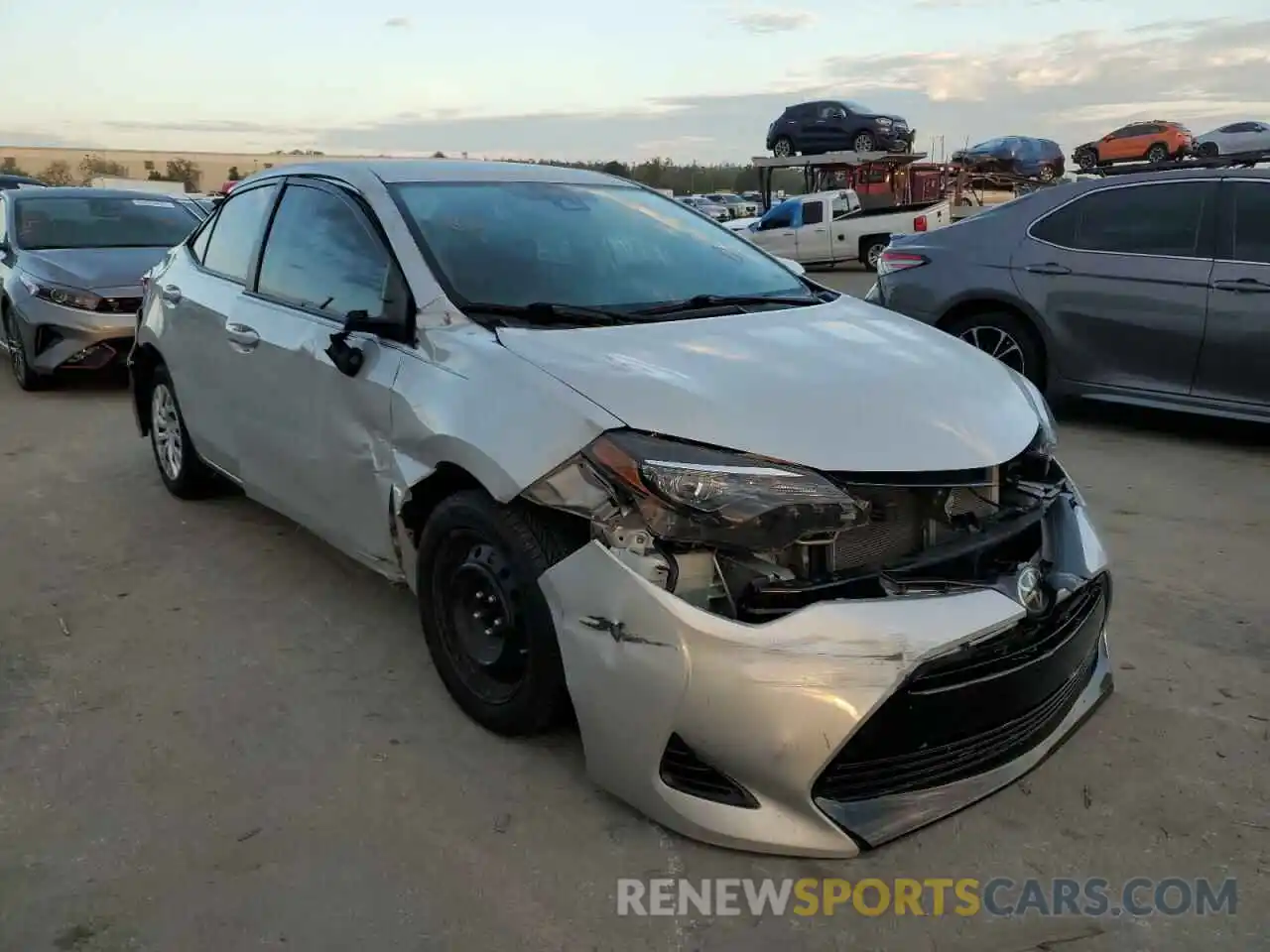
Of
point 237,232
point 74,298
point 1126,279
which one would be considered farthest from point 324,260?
point 74,298

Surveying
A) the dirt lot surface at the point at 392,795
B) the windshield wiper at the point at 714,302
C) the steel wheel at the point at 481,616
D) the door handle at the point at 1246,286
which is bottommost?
the dirt lot surface at the point at 392,795

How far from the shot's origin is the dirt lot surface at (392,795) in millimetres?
2303

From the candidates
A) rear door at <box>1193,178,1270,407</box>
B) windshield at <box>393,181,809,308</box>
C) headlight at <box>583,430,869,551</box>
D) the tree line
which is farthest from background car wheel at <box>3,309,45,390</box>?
the tree line

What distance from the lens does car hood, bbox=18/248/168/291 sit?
8211 millimetres

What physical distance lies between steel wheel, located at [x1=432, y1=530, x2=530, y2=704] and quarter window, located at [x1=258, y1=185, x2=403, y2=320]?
798mm

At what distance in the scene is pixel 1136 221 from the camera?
20.9 feet

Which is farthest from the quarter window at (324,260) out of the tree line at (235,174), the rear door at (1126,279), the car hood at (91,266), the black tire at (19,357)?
the tree line at (235,174)

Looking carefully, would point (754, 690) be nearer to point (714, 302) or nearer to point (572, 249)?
point (714, 302)

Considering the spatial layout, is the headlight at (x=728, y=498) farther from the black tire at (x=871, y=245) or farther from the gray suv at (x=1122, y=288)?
the black tire at (x=871, y=245)

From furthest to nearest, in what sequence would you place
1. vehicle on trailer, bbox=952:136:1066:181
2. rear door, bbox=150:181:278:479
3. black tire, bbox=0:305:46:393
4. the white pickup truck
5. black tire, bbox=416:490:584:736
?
vehicle on trailer, bbox=952:136:1066:181 → the white pickup truck → black tire, bbox=0:305:46:393 → rear door, bbox=150:181:278:479 → black tire, bbox=416:490:584:736

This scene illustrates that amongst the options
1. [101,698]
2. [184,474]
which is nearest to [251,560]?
[184,474]

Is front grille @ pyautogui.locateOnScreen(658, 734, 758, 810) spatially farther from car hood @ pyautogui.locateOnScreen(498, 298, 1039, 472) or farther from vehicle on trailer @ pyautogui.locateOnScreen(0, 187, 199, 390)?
vehicle on trailer @ pyautogui.locateOnScreen(0, 187, 199, 390)

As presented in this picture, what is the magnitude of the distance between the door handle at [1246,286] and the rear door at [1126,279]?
0.11m

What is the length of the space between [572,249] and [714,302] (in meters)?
0.52
